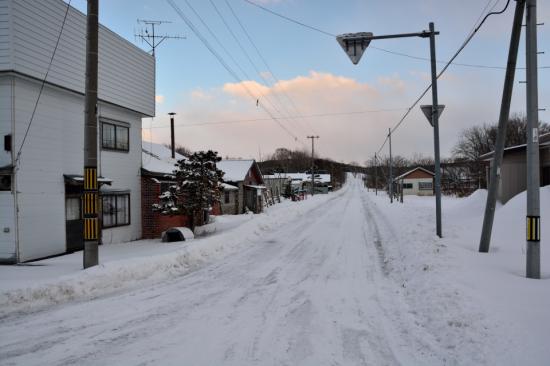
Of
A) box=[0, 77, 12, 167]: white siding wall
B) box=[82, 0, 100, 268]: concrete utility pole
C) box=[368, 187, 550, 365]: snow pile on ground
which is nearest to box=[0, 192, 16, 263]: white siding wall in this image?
box=[0, 77, 12, 167]: white siding wall

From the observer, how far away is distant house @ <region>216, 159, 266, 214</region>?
31734 millimetres

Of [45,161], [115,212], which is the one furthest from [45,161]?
[115,212]

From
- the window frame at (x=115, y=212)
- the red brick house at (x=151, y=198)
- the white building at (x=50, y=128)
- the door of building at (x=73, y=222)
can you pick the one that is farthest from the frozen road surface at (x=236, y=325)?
the red brick house at (x=151, y=198)

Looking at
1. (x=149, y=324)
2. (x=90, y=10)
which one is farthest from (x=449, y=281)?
(x=90, y=10)

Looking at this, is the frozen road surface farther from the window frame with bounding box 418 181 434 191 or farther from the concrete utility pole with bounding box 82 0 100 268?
the window frame with bounding box 418 181 434 191

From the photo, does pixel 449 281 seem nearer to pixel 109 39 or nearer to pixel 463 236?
pixel 463 236

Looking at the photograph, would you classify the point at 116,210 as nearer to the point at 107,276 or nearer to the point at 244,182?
the point at 107,276

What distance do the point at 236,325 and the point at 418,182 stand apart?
6915 cm

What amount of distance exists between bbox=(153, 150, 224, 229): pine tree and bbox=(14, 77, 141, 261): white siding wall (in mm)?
4009

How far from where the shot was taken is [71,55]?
12.2 meters

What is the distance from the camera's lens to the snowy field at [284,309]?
4.71 metres

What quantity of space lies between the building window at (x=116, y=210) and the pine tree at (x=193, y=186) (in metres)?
1.32

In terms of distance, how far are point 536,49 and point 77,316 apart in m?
9.20

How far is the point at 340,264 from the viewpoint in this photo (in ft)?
33.9
